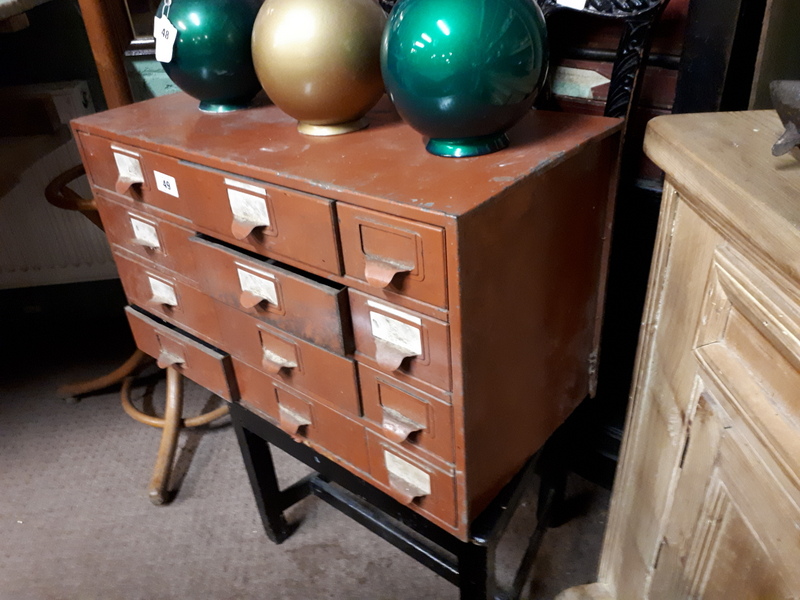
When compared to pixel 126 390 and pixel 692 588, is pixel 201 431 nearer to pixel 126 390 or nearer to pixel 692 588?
pixel 126 390

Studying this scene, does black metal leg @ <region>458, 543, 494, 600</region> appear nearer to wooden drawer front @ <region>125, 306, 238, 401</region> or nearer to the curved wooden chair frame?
wooden drawer front @ <region>125, 306, 238, 401</region>

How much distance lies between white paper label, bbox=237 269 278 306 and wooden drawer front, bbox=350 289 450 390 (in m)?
0.12

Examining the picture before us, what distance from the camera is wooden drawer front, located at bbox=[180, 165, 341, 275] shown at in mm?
674

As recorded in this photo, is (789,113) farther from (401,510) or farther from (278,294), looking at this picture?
(401,510)

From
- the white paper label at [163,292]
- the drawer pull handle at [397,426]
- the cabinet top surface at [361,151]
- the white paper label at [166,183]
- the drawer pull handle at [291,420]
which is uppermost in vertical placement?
the cabinet top surface at [361,151]

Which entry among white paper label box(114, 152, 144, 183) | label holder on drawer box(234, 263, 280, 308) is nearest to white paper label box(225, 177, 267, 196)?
label holder on drawer box(234, 263, 280, 308)

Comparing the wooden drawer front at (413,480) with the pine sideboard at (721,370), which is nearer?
the pine sideboard at (721,370)

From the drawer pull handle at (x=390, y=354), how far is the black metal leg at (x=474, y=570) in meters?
0.31

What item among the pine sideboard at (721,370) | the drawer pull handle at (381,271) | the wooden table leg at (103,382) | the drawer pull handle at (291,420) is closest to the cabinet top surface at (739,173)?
the pine sideboard at (721,370)

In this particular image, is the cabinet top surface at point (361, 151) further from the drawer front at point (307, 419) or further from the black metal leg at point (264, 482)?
the black metal leg at point (264, 482)

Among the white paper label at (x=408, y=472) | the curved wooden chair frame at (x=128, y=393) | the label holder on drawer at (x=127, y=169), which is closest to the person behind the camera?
the white paper label at (x=408, y=472)

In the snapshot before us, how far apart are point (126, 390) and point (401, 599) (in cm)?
97

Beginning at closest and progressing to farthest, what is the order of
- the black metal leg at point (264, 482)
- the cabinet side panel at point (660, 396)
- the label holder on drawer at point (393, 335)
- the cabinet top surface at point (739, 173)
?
1. the cabinet top surface at point (739, 173)
2. the cabinet side panel at point (660, 396)
3. the label holder on drawer at point (393, 335)
4. the black metal leg at point (264, 482)

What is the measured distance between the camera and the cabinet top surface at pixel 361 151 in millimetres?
623
